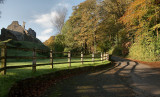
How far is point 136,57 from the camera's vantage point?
2433 centimetres

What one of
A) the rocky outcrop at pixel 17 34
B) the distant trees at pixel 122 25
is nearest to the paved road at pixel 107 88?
the distant trees at pixel 122 25

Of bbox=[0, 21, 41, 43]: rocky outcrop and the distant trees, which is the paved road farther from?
bbox=[0, 21, 41, 43]: rocky outcrop

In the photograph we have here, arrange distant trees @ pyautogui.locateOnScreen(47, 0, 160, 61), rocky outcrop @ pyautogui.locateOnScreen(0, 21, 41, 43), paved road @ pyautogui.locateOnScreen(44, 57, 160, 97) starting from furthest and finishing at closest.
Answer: rocky outcrop @ pyautogui.locateOnScreen(0, 21, 41, 43), distant trees @ pyautogui.locateOnScreen(47, 0, 160, 61), paved road @ pyautogui.locateOnScreen(44, 57, 160, 97)

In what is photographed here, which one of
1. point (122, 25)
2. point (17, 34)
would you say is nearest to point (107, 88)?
point (122, 25)

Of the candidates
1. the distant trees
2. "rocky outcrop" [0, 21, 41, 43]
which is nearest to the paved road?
the distant trees

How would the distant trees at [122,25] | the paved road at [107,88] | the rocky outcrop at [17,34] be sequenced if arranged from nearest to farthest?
the paved road at [107,88] → the distant trees at [122,25] → the rocky outcrop at [17,34]

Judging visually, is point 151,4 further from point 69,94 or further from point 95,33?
point 69,94

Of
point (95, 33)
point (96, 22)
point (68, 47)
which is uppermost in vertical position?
point (96, 22)

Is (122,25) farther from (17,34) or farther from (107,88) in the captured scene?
(107,88)

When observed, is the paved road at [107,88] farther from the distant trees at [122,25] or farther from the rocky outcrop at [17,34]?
the rocky outcrop at [17,34]

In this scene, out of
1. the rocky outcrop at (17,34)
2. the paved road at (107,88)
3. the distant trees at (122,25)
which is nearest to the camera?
the paved road at (107,88)

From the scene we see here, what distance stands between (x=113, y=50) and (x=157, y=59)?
785 inches

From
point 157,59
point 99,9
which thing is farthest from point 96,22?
point 157,59

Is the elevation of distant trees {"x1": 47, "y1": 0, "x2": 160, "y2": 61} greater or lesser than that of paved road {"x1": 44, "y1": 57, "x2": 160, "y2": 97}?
greater
